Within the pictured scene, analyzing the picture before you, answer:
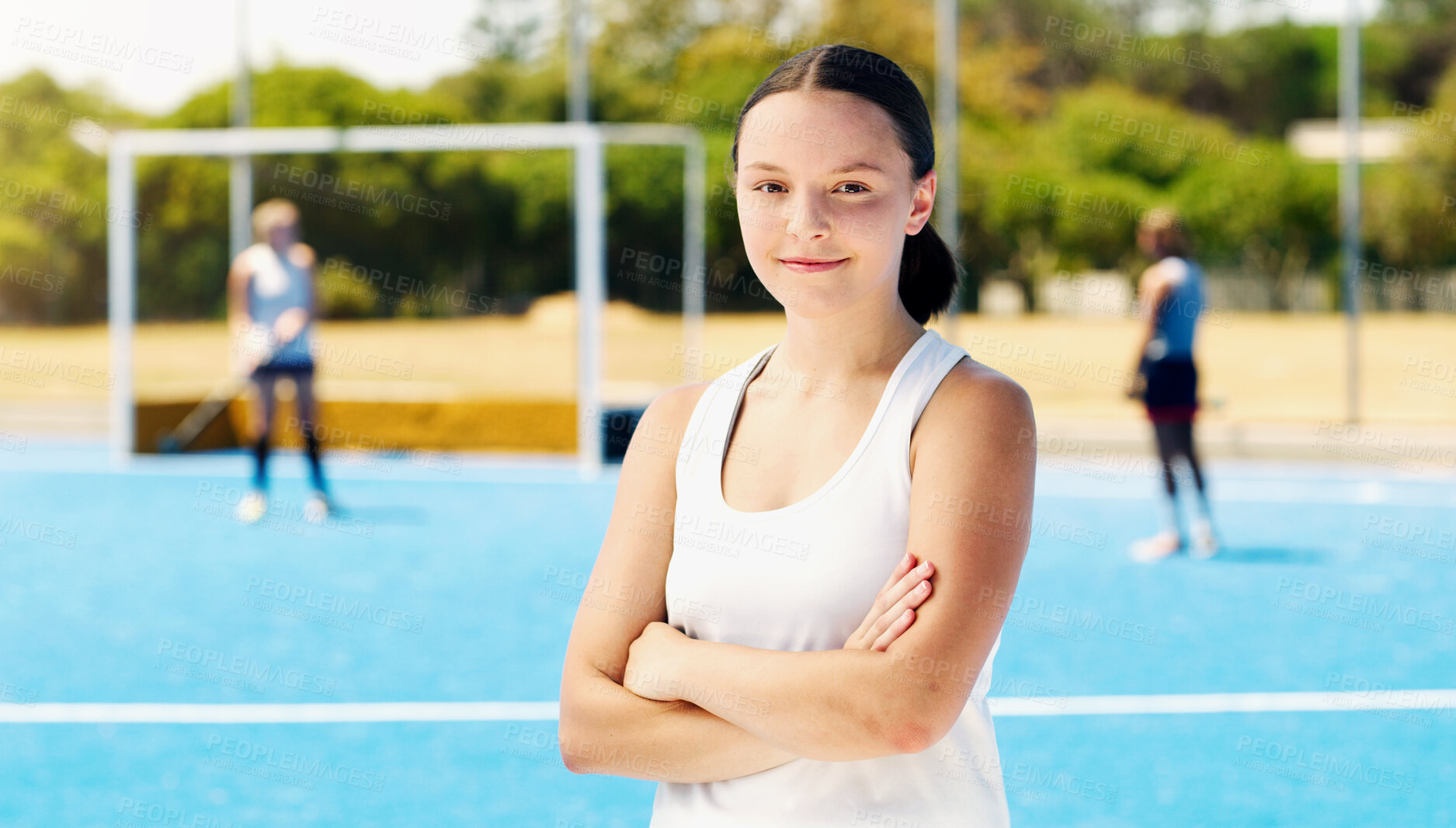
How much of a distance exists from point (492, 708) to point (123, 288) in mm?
9295

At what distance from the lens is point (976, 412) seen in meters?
1.65

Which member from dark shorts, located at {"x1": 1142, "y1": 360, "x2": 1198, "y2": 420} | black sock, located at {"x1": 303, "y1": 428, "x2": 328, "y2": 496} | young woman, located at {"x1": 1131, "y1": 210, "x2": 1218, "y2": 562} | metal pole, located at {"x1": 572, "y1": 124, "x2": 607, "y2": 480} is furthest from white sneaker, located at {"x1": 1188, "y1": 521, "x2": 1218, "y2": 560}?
black sock, located at {"x1": 303, "y1": 428, "x2": 328, "y2": 496}

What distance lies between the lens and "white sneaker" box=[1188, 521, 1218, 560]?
8.45 m

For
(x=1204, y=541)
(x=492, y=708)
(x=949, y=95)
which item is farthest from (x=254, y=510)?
(x=949, y=95)

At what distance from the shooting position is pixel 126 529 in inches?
380

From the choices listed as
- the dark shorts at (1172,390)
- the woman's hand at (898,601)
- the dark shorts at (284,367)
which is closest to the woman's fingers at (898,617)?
the woman's hand at (898,601)

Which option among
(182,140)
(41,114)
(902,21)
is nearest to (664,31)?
(902,21)

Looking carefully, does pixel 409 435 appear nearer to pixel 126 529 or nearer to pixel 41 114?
pixel 126 529

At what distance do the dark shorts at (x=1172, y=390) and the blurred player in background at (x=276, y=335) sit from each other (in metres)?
5.33

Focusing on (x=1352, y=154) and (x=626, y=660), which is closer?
(x=626, y=660)

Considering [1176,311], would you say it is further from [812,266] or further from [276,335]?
[812,266]

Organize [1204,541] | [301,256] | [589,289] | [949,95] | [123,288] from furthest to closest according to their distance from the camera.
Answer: [949,95]
[123,288]
[589,289]
[301,256]
[1204,541]

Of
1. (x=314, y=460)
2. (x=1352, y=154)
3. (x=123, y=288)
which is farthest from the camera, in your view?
(x=1352, y=154)

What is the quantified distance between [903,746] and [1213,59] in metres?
40.9
